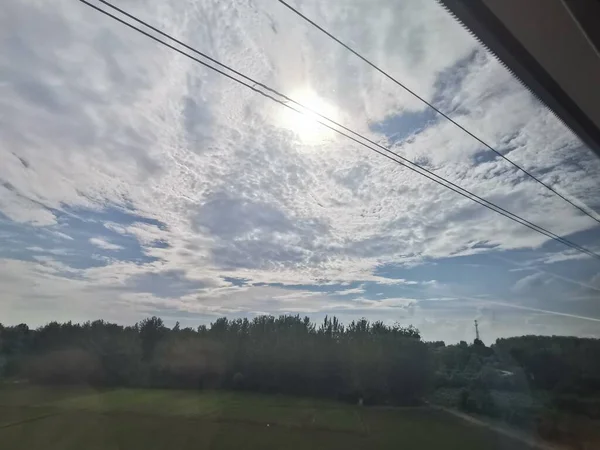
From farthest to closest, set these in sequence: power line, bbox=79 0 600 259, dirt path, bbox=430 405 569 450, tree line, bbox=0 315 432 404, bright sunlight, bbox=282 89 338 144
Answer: dirt path, bbox=430 405 569 450, bright sunlight, bbox=282 89 338 144, tree line, bbox=0 315 432 404, power line, bbox=79 0 600 259

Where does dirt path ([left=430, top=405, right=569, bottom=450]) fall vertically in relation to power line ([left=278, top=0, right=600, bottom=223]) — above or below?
below

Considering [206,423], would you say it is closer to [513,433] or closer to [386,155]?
[386,155]

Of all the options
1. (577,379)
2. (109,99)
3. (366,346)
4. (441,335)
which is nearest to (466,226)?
(441,335)

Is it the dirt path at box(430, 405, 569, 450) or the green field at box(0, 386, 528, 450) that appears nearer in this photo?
the green field at box(0, 386, 528, 450)

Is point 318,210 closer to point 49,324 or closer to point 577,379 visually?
point 49,324

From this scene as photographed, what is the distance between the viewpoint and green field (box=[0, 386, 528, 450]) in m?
1.71

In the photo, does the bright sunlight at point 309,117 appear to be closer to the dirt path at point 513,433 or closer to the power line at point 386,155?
the power line at point 386,155

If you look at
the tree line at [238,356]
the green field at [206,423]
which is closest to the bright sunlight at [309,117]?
the tree line at [238,356]

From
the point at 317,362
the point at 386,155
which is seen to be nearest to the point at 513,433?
the point at 317,362

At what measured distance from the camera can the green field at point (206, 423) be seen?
1708 millimetres

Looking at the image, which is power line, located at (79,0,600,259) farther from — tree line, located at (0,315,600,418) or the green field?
the green field

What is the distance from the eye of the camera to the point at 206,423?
82.1 inches

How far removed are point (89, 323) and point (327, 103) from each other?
1.54 meters

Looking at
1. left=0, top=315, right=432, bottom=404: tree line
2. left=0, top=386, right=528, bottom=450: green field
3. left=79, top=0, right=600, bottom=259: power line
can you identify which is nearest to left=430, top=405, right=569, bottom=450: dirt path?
left=0, top=386, right=528, bottom=450: green field
